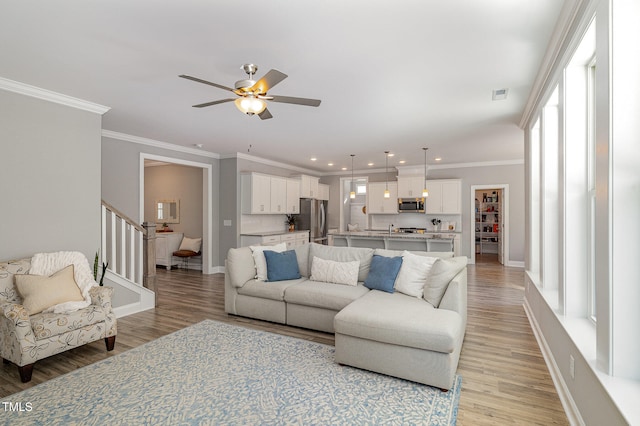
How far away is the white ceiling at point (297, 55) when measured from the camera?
84.2 inches

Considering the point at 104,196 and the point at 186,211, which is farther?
the point at 186,211

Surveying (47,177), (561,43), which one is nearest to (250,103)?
(561,43)

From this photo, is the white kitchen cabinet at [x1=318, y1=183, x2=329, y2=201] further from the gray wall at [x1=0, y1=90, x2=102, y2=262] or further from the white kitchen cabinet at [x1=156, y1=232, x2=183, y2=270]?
the gray wall at [x1=0, y1=90, x2=102, y2=262]

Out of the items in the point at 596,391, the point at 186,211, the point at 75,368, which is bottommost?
the point at 75,368

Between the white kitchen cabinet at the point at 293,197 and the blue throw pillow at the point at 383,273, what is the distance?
4805 millimetres

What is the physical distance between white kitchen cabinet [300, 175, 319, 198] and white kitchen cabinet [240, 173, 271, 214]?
1550 mm

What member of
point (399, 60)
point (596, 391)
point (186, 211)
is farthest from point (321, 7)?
point (186, 211)

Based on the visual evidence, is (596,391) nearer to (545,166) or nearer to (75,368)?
(545,166)

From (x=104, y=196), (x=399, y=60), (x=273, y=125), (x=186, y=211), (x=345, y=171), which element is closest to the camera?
(x=399, y=60)

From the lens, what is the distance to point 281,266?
423 centimetres

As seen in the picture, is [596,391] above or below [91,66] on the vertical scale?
below

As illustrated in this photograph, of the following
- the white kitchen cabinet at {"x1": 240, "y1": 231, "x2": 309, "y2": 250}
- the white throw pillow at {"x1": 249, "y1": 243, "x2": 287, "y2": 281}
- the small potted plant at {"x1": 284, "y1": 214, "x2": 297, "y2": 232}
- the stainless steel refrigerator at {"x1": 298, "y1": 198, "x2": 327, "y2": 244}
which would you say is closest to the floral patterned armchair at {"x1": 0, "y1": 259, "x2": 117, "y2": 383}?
the white throw pillow at {"x1": 249, "y1": 243, "x2": 287, "y2": 281}

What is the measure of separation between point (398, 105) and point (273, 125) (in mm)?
1938

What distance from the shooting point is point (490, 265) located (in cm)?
825
